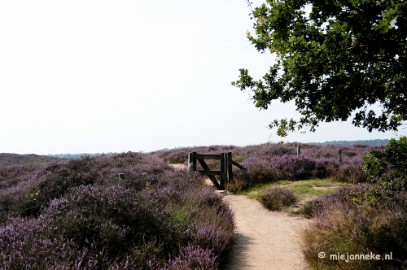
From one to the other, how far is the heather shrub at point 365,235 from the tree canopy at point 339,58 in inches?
64.9

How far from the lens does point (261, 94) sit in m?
5.73

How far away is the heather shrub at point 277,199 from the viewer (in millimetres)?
10625

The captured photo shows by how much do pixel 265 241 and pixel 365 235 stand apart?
104 inches

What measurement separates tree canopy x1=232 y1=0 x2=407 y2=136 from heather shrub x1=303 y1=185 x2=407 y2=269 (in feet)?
5.40

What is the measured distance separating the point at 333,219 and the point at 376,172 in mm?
1363

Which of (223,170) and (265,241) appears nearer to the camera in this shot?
(265,241)

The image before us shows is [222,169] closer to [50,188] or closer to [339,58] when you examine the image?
[50,188]

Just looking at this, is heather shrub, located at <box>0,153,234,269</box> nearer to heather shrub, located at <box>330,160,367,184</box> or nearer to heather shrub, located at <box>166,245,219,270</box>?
heather shrub, located at <box>166,245,219,270</box>

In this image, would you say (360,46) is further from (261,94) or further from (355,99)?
(261,94)

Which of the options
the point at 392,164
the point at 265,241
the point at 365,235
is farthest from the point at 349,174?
the point at 365,235

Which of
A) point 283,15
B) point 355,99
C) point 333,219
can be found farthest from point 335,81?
point 333,219

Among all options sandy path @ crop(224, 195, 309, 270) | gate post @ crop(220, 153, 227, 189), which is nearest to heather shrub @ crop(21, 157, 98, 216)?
sandy path @ crop(224, 195, 309, 270)

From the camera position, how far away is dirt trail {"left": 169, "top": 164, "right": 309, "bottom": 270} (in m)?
5.95

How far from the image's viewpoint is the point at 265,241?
7430mm
